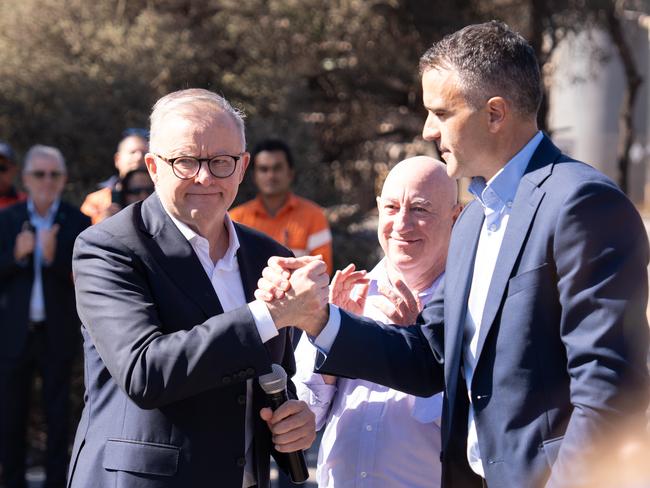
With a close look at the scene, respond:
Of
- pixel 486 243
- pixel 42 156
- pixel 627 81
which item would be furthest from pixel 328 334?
pixel 627 81

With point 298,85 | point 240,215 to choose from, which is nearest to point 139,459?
point 240,215

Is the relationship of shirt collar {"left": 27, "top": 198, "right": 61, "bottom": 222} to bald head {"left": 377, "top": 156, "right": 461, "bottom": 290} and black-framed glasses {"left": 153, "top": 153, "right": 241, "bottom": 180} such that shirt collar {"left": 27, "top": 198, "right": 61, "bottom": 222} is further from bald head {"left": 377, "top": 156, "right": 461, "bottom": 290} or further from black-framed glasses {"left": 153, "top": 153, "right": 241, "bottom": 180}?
black-framed glasses {"left": 153, "top": 153, "right": 241, "bottom": 180}

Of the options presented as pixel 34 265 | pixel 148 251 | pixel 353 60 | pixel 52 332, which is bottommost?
pixel 52 332

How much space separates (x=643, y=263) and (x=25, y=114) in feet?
29.5

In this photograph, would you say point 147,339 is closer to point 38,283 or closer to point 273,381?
point 273,381

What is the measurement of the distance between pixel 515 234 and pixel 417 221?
3.31 ft

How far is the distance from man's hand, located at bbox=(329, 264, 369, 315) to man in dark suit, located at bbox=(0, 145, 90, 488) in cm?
347

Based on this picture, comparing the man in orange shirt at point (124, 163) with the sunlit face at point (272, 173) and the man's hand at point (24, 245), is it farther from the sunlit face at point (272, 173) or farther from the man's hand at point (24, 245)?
the sunlit face at point (272, 173)

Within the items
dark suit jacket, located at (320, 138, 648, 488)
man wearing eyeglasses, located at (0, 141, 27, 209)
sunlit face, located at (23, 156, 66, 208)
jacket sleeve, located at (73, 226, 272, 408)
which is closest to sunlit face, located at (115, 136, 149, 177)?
sunlit face, located at (23, 156, 66, 208)

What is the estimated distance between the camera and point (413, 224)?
363 centimetres

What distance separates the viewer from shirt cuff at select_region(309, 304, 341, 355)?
3.07 meters

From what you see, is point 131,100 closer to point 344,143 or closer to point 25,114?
point 25,114

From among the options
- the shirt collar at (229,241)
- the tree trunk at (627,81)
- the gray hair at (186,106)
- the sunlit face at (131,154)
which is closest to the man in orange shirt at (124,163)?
the sunlit face at (131,154)

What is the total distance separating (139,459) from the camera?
2857 mm
